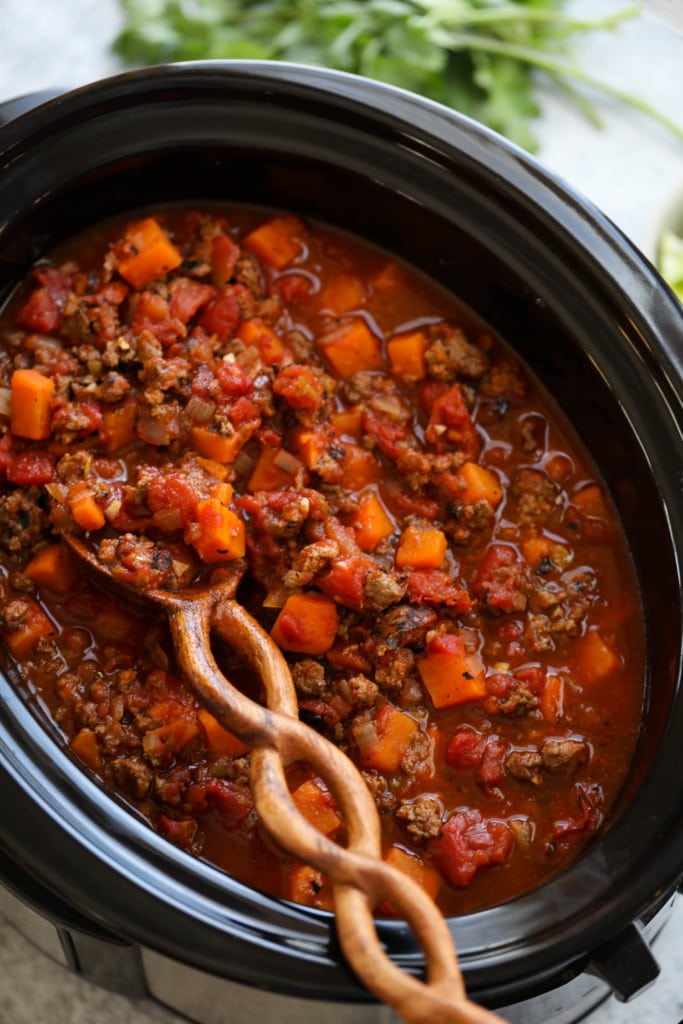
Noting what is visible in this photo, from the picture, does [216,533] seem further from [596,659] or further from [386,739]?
[596,659]

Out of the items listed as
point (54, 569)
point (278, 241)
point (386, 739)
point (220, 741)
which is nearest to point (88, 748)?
point (220, 741)

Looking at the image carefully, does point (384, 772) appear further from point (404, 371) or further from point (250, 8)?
point (250, 8)

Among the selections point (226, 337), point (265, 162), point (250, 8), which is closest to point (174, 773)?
point (226, 337)

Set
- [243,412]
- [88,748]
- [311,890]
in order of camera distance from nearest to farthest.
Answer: [311,890]
[88,748]
[243,412]

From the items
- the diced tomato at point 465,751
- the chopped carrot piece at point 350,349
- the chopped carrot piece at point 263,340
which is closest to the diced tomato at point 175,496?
the chopped carrot piece at point 263,340

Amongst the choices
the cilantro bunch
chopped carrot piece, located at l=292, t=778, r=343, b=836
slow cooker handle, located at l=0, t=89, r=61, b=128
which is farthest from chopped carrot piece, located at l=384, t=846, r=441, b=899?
the cilantro bunch

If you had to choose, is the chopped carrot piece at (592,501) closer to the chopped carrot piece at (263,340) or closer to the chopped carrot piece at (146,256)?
the chopped carrot piece at (263,340)

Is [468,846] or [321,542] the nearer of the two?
[468,846]
